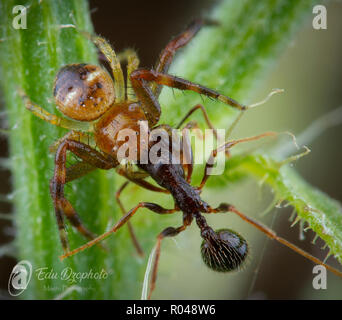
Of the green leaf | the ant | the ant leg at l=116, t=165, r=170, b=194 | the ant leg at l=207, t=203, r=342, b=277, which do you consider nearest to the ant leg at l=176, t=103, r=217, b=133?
the ant

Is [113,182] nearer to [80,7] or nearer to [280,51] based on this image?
[80,7]

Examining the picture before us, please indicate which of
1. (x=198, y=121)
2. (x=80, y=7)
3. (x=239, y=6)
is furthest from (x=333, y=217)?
(x=80, y=7)

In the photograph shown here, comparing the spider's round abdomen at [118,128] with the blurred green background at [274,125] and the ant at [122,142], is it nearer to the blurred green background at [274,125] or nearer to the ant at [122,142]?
the ant at [122,142]

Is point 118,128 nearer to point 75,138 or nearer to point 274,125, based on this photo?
point 75,138

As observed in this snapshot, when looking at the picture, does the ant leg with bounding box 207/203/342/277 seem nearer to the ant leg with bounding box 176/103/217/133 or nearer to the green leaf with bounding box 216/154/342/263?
the green leaf with bounding box 216/154/342/263

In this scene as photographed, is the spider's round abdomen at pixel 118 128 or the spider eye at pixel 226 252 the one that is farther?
the spider's round abdomen at pixel 118 128

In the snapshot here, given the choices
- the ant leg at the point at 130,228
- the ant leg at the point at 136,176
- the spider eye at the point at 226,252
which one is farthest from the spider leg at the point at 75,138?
the spider eye at the point at 226,252
